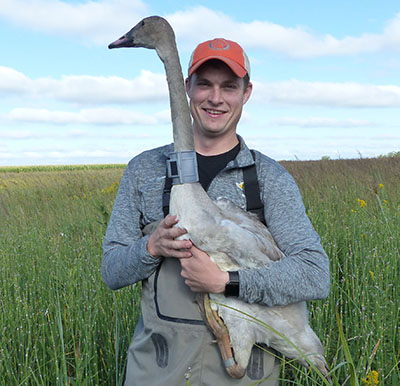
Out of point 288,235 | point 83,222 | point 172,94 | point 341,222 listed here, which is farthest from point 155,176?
point 83,222

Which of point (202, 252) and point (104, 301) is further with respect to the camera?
point (104, 301)

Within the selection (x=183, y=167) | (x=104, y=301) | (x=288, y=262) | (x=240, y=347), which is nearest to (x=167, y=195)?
(x=183, y=167)

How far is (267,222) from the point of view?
245 centimetres

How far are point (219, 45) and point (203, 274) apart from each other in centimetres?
130

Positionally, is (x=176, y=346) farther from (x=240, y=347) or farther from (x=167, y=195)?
(x=167, y=195)

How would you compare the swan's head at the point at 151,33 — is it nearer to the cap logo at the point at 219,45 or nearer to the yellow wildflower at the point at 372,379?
the cap logo at the point at 219,45

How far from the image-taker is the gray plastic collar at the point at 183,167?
221 centimetres

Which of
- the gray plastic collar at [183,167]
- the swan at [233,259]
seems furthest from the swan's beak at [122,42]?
the gray plastic collar at [183,167]

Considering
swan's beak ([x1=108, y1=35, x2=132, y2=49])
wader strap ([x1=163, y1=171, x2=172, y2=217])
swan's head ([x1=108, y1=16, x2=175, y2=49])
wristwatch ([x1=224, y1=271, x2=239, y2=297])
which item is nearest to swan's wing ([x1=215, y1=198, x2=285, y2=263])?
wristwatch ([x1=224, y1=271, x2=239, y2=297])

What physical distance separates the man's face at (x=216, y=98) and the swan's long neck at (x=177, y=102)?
0.13m

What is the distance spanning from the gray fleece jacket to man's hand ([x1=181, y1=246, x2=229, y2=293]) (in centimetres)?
11

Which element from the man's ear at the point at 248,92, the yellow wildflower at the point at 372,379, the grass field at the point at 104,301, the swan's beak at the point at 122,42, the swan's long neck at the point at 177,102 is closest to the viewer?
the yellow wildflower at the point at 372,379

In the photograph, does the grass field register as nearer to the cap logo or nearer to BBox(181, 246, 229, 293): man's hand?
BBox(181, 246, 229, 293): man's hand

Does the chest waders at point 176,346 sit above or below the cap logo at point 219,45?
below
